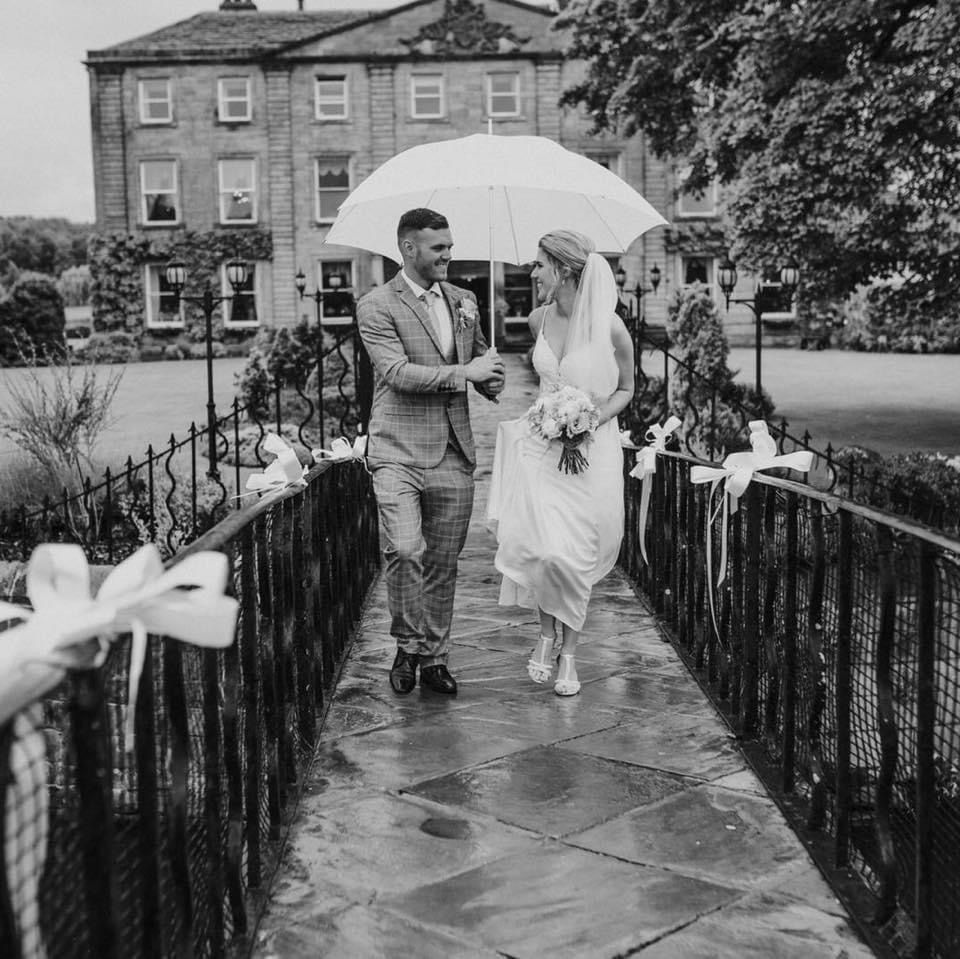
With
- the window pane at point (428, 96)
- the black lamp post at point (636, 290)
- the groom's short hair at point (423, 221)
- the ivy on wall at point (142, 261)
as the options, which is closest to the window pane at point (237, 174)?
the ivy on wall at point (142, 261)

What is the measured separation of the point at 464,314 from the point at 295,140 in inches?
1408

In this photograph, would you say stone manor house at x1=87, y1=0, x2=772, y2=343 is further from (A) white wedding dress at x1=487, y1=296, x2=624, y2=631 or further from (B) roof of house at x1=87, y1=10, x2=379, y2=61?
(A) white wedding dress at x1=487, y1=296, x2=624, y2=631

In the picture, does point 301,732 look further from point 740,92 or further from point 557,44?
point 557,44

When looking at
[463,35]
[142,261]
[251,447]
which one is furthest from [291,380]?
[463,35]

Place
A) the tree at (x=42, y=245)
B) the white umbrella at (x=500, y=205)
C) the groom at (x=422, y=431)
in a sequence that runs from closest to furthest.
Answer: the groom at (x=422, y=431)
the white umbrella at (x=500, y=205)
the tree at (x=42, y=245)

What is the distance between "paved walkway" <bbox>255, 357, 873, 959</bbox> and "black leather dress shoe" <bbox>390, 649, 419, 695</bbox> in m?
0.07

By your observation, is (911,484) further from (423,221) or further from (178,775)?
(178,775)

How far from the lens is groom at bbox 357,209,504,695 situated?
5.10 meters

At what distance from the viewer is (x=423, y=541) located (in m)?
5.23

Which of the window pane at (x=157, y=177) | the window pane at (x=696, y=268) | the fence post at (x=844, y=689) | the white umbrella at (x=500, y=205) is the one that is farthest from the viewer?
the window pane at (x=696, y=268)

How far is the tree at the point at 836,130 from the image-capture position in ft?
42.3

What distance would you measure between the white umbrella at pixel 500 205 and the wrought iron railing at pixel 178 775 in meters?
1.69

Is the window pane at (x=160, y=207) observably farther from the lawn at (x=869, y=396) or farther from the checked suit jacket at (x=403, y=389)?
the checked suit jacket at (x=403, y=389)

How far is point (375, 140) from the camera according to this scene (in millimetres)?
39031
